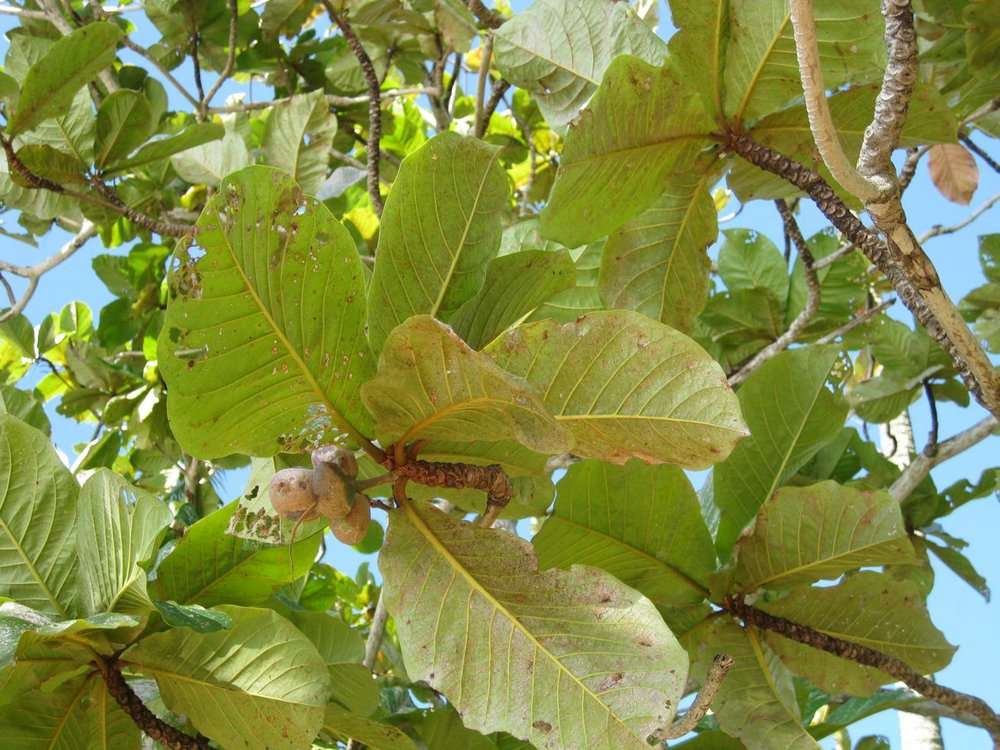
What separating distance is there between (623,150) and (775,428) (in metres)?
0.51

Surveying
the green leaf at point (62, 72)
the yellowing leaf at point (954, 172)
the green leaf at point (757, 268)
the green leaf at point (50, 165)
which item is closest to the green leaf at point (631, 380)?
the green leaf at point (62, 72)

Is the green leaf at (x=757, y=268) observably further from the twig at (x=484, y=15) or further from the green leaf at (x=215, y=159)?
the green leaf at (x=215, y=159)

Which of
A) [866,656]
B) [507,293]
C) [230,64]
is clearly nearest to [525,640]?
[507,293]

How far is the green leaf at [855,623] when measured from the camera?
153 cm

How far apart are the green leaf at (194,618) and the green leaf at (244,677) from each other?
0.24ft

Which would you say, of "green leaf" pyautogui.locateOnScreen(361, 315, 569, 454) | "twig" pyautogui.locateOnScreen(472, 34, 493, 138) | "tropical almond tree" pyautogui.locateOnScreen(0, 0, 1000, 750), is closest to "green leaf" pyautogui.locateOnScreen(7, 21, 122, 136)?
"tropical almond tree" pyautogui.locateOnScreen(0, 0, 1000, 750)

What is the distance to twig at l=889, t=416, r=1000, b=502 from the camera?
2164mm

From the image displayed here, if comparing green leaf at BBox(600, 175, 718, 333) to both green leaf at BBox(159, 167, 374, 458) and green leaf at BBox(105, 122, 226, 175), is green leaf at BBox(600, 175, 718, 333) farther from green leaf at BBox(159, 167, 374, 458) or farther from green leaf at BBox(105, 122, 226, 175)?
green leaf at BBox(105, 122, 226, 175)

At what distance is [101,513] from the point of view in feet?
4.36

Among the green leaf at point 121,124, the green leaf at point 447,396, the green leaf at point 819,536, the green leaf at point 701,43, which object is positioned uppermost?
the green leaf at point 121,124

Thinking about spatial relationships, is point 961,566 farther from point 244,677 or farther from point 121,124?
point 121,124

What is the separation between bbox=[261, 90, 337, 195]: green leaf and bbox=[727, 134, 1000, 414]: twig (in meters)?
1.21

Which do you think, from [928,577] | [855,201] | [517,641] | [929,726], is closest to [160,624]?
[517,641]

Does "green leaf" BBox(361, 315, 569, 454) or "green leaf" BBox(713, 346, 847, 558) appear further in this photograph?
"green leaf" BBox(713, 346, 847, 558)
